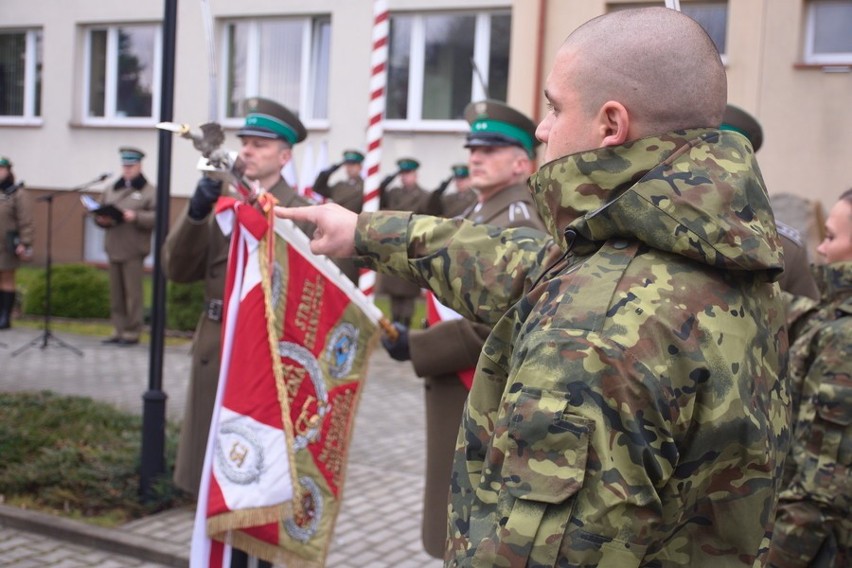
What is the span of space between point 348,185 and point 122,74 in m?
6.29

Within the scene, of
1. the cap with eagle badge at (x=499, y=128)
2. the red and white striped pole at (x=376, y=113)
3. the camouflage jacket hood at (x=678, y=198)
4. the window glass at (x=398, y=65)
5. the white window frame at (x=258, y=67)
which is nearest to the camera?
the camouflage jacket hood at (x=678, y=198)

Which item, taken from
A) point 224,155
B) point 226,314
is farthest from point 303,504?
point 224,155

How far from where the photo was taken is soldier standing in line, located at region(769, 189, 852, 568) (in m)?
3.06

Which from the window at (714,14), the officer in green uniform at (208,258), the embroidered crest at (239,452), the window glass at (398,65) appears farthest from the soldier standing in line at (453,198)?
the embroidered crest at (239,452)

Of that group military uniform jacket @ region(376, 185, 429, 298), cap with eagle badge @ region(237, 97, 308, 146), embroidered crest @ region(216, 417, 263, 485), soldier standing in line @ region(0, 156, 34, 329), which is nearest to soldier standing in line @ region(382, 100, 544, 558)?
embroidered crest @ region(216, 417, 263, 485)

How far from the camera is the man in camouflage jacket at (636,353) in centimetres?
133

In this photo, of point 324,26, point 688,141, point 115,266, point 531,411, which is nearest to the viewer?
point 531,411

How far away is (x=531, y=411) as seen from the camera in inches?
53.0

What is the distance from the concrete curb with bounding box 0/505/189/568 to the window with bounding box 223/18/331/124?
11302 mm

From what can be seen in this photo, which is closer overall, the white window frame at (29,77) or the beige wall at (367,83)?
the beige wall at (367,83)

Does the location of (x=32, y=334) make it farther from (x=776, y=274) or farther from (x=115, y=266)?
(x=776, y=274)

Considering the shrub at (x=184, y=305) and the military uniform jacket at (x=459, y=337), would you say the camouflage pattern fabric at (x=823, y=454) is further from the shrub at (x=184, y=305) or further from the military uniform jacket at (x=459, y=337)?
the shrub at (x=184, y=305)

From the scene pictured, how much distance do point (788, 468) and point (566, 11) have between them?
8.95m

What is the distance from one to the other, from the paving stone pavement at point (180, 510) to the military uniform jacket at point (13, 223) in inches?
84.9
